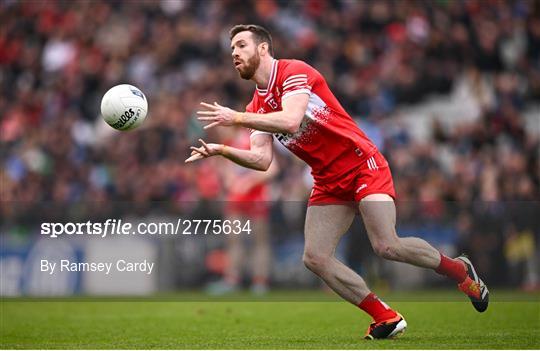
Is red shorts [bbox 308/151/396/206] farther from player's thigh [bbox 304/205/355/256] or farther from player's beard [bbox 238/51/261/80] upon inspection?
player's beard [bbox 238/51/261/80]

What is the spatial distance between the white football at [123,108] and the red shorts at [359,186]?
1.68 m

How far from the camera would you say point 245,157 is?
870 cm

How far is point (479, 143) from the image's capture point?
17.6m

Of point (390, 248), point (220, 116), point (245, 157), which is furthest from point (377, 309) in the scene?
point (220, 116)

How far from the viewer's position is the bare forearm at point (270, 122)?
26.7ft

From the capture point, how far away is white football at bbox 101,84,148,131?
9070 mm

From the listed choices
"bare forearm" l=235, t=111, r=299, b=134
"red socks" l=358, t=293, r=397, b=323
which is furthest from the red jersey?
"red socks" l=358, t=293, r=397, b=323

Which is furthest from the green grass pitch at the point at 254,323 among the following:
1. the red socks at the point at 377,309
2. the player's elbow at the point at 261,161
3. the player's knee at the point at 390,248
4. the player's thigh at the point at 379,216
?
the player's elbow at the point at 261,161

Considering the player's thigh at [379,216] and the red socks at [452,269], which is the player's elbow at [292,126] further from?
the red socks at [452,269]

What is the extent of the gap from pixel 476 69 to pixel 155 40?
21.7 ft

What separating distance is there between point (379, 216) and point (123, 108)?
7.77ft

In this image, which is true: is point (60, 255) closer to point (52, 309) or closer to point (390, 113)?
point (52, 309)

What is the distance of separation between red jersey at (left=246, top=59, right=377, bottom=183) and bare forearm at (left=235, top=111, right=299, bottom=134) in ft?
1.58

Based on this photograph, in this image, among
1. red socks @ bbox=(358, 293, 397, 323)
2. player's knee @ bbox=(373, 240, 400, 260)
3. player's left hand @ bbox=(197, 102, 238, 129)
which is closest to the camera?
player's left hand @ bbox=(197, 102, 238, 129)
